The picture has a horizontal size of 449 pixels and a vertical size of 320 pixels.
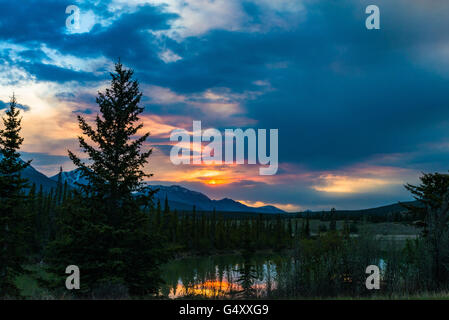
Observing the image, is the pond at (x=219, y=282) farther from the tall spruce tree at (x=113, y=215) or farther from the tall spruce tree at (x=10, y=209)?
the tall spruce tree at (x=10, y=209)

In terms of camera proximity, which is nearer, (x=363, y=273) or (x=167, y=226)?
(x=363, y=273)

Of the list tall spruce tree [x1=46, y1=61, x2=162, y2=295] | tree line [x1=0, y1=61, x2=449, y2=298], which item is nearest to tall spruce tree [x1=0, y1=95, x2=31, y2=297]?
tree line [x1=0, y1=61, x2=449, y2=298]

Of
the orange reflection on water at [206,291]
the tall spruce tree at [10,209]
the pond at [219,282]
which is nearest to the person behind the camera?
the orange reflection on water at [206,291]

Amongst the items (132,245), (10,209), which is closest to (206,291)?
(132,245)

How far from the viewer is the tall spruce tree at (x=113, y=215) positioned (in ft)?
64.5

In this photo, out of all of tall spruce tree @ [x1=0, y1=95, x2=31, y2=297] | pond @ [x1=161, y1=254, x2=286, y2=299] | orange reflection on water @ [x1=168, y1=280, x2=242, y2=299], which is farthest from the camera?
tall spruce tree @ [x1=0, y1=95, x2=31, y2=297]

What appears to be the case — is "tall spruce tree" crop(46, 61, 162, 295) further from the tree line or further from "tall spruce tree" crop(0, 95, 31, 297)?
"tall spruce tree" crop(0, 95, 31, 297)

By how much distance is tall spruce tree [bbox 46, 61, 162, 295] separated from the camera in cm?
1966

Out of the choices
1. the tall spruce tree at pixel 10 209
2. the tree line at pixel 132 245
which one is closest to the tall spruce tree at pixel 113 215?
the tree line at pixel 132 245

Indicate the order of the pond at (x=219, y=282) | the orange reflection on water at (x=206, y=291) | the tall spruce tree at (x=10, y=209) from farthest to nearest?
the tall spruce tree at (x=10, y=209), the pond at (x=219, y=282), the orange reflection on water at (x=206, y=291)
